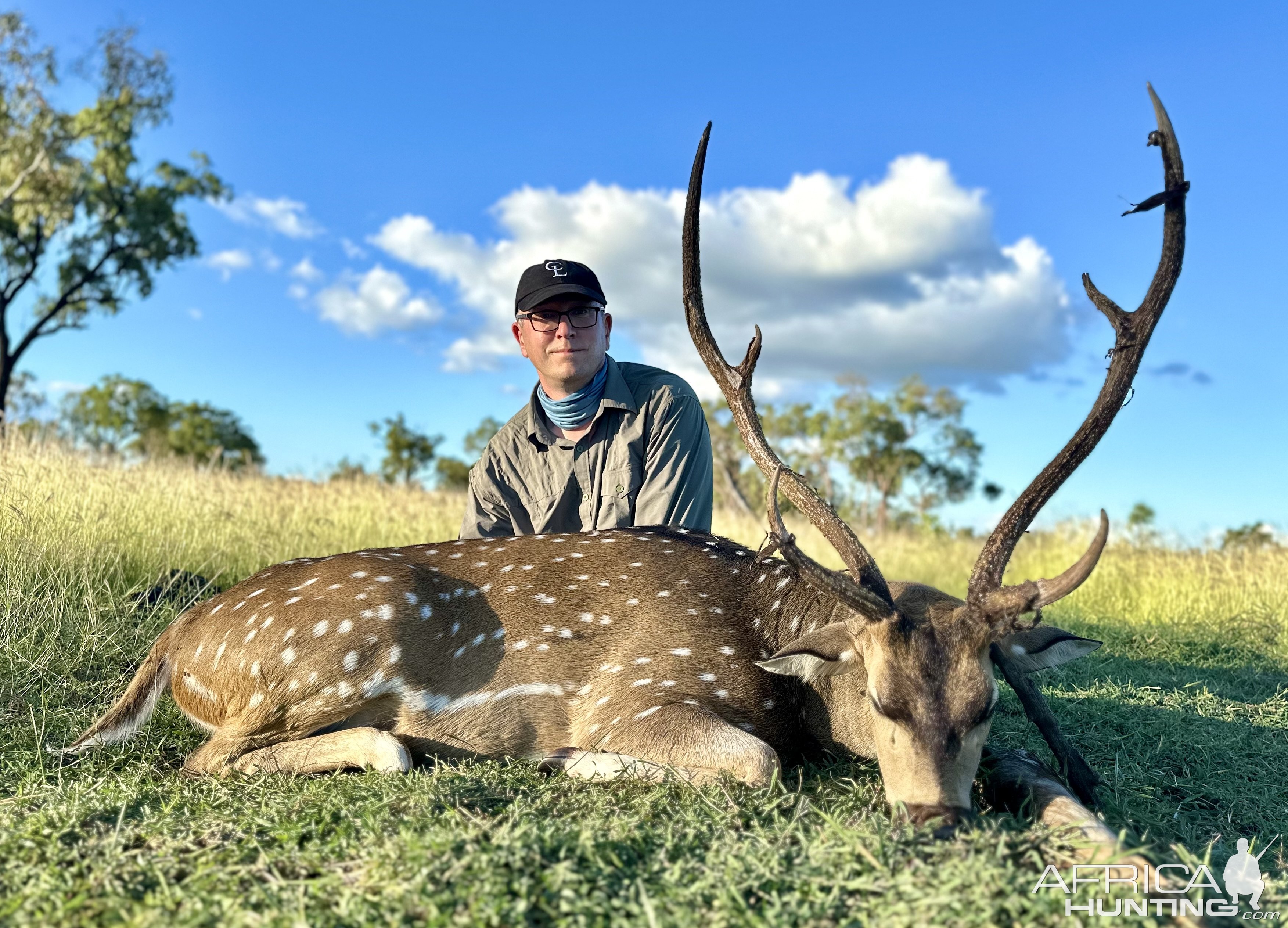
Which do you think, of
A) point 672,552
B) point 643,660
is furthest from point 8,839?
point 672,552

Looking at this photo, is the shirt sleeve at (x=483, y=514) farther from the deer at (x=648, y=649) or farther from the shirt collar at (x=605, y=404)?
the deer at (x=648, y=649)

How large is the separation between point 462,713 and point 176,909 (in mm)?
1506

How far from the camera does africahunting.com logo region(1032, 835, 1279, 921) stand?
7.81ft

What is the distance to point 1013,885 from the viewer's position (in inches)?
93.8

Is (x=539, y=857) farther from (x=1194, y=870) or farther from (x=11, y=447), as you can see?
(x=11, y=447)

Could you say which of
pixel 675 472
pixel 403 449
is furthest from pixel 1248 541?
pixel 403 449

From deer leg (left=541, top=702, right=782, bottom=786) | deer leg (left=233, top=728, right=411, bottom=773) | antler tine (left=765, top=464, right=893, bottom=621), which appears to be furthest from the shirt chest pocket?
antler tine (left=765, top=464, right=893, bottom=621)

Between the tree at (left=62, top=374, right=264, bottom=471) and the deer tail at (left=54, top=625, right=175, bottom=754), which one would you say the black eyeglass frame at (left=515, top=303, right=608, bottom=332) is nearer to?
the deer tail at (left=54, top=625, right=175, bottom=754)

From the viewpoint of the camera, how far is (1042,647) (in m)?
3.34

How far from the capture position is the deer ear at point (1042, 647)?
332cm

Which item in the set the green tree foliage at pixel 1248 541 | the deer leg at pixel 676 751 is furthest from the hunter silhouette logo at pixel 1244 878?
the green tree foliage at pixel 1248 541

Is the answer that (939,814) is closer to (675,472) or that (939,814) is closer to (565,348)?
(675,472)

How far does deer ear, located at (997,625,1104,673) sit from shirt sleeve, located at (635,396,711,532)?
238 cm

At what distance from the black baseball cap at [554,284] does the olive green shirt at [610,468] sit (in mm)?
566
